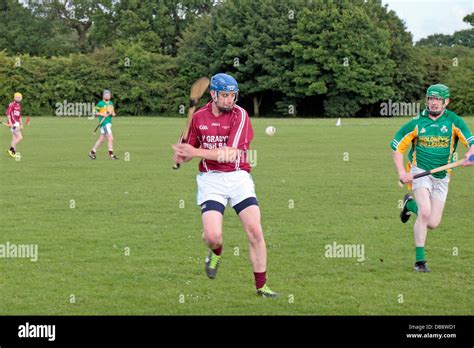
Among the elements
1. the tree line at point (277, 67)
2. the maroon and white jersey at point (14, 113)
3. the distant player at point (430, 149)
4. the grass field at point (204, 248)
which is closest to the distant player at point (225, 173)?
the grass field at point (204, 248)

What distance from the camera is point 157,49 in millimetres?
91875

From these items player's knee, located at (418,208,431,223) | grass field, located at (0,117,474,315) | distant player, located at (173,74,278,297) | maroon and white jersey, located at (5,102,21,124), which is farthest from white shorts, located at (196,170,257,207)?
maroon and white jersey, located at (5,102,21,124)

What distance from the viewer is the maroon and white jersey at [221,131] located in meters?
8.59

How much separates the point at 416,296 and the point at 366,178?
39.3 feet

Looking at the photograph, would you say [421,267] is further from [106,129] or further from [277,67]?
[277,67]

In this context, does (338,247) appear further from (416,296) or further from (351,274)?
(416,296)

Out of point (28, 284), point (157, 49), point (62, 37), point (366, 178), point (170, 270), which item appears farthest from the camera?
point (62, 37)

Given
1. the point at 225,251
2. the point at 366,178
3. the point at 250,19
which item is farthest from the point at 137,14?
the point at 225,251

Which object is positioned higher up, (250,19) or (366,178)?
(250,19)

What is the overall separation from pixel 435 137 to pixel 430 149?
178 millimetres

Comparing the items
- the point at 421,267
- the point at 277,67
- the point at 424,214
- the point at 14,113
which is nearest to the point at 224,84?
the point at 424,214

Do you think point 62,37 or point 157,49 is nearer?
point 157,49

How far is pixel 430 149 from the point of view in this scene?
10234 mm
